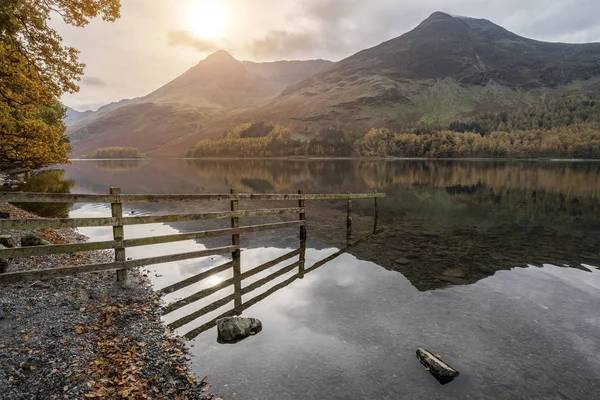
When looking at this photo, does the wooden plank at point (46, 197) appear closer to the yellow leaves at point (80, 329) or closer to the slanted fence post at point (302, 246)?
the yellow leaves at point (80, 329)

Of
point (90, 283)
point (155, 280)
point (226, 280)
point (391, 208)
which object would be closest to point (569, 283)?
point (226, 280)

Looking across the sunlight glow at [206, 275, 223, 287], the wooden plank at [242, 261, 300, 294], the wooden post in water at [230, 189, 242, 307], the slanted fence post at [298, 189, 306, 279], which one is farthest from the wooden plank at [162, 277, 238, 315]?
the slanted fence post at [298, 189, 306, 279]

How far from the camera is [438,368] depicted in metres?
8.45

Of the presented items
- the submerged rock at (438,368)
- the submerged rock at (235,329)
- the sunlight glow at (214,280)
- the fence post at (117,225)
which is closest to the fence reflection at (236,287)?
the sunlight glow at (214,280)

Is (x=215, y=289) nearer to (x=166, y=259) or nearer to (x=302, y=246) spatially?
(x=166, y=259)

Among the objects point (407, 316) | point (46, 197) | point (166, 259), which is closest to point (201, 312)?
point (166, 259)

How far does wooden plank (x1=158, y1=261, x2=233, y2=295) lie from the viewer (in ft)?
42.4

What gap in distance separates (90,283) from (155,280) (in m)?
2.68

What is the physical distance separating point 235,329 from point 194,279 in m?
5.09

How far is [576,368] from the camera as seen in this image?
8859mm

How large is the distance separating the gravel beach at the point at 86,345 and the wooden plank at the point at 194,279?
39.5 inches

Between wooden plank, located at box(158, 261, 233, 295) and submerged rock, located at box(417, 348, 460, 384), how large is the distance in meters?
9.27

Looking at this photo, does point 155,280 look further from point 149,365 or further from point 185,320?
point 149,365

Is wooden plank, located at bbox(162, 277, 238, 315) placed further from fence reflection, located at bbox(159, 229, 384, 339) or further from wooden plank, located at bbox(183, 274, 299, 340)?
wooden plank, located at bbox(183, 274, 299, 340)
